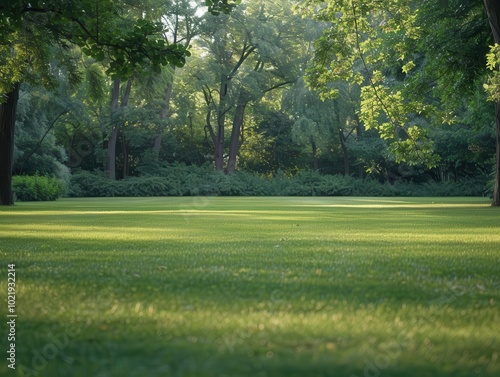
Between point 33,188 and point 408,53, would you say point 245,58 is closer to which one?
point 33,188

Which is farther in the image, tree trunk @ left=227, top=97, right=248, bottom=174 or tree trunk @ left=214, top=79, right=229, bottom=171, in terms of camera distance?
tree trunk @ left=227, top=97, right=248, bottom=174

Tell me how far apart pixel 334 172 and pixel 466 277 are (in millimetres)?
59844

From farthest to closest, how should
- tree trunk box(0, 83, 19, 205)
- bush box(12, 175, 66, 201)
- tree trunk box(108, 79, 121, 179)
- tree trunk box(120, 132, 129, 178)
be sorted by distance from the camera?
tree trunk box(120, 132, 129, 178), tree trunk box(108, 79, 121, 179), bush box(12, 175, 66, 201), tree trunk box(0, 83, 19, 205)

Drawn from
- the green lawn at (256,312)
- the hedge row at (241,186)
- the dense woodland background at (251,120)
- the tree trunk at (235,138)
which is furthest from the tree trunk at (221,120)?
the green lawn at (256,312)

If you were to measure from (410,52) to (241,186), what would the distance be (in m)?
28.2

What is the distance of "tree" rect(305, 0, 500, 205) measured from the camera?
77.9ft

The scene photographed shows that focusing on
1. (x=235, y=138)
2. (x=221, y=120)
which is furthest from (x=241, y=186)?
(x=221, y=120)

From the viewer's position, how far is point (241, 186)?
177ft

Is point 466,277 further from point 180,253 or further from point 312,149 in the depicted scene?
point 312,149

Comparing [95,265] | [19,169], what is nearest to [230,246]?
[95,265]

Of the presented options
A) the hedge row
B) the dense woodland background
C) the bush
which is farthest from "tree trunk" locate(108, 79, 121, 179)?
the bush

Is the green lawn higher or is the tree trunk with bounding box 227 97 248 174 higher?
the tree trunk with bounding box 227 97 248 174

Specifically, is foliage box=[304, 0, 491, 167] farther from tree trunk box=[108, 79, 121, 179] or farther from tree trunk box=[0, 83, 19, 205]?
tree trunk box=[108, 79, 121, 179]

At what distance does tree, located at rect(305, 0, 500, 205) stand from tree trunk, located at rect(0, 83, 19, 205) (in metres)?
13.5
